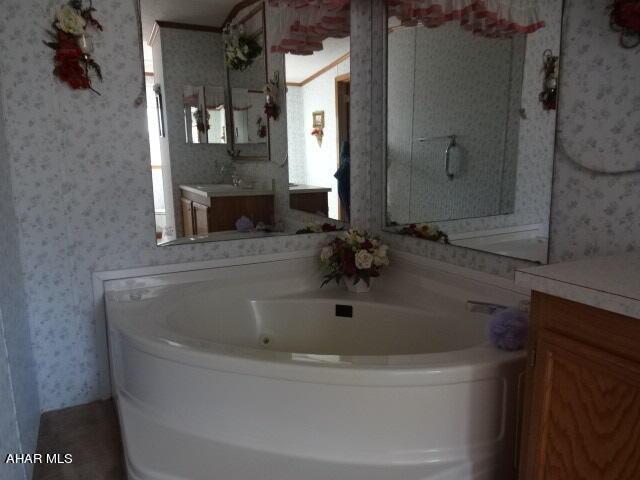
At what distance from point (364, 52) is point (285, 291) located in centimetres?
136

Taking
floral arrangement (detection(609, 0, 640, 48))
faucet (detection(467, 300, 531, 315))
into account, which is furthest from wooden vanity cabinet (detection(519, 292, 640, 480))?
floral arrangement (detection(609, 0, 640, 48))

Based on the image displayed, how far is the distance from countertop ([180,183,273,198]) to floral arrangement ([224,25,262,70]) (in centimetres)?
62

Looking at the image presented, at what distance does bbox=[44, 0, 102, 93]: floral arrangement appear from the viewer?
1906 mm

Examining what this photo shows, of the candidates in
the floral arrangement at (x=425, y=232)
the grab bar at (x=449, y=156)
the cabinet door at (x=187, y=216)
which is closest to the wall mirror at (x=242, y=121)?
the cabinet door at (x=187, y=216)

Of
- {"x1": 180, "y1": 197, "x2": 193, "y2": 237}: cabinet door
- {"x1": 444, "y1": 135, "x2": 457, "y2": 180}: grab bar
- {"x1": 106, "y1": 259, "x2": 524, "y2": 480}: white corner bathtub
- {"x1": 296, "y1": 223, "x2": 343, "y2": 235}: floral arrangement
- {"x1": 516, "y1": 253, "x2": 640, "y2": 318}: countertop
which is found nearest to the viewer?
{"x1": 516, "y1": 253, "x2": 640, "y2": 318}: countertop

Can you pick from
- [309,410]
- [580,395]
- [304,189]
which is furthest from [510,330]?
[304,189]

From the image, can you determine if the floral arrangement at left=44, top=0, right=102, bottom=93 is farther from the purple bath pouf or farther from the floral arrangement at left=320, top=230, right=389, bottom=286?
the purple bath pouf

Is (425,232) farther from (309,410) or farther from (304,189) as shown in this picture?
(309,410)

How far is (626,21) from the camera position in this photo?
1.31 metres

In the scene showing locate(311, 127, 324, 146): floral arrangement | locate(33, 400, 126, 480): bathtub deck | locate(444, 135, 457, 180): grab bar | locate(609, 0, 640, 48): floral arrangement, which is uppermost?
locate(609, 0, 640, 48): floral arrangement

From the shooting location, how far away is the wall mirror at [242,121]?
2.21m

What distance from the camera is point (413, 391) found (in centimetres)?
138

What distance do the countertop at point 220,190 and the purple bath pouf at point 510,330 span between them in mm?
1463

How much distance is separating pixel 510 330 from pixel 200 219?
1547 millimetres
